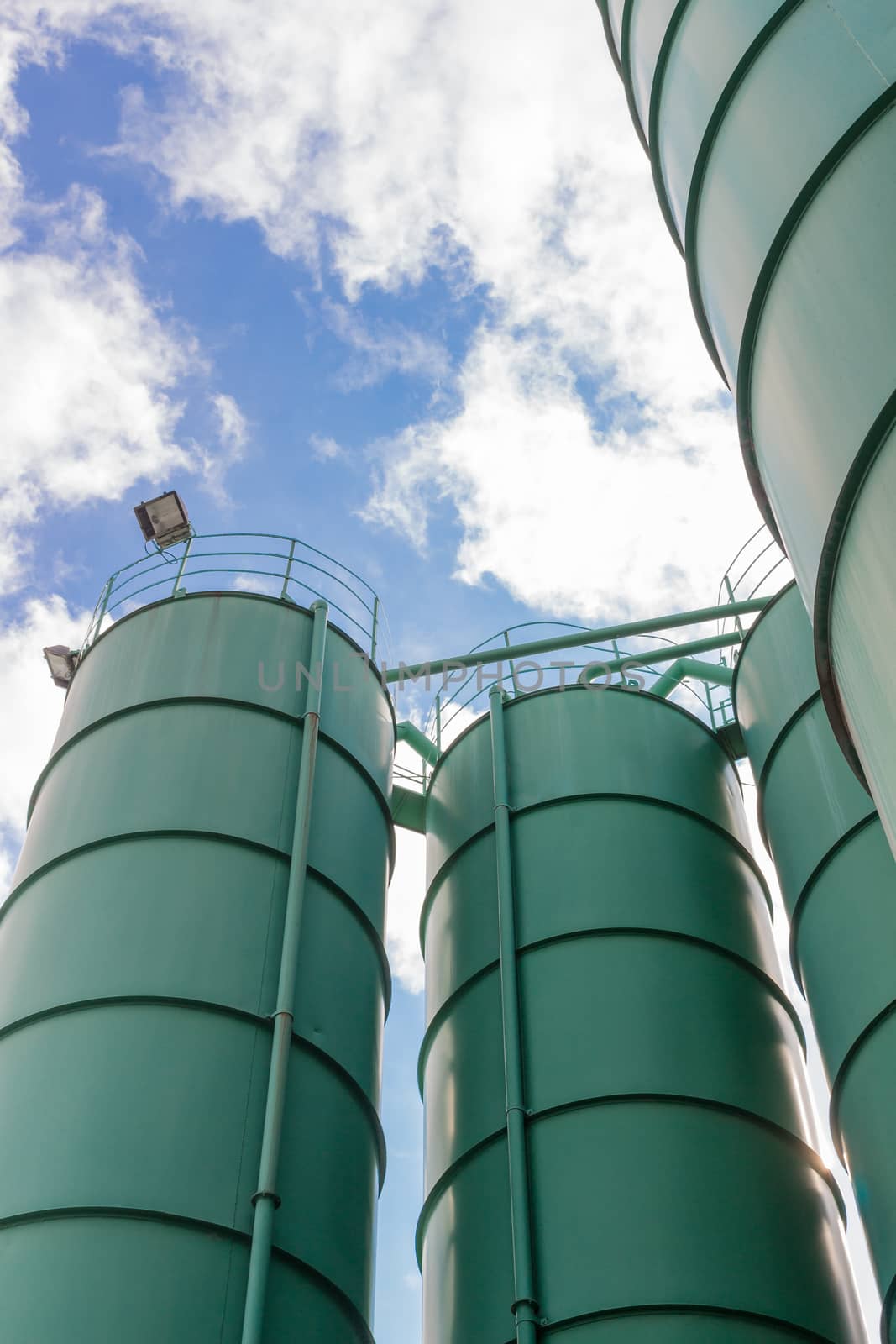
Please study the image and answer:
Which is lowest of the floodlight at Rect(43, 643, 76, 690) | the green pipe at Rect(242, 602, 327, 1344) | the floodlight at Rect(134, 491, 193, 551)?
the green pipe at Rect(242, 602, 327, 1344)

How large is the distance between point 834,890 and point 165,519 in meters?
7.13

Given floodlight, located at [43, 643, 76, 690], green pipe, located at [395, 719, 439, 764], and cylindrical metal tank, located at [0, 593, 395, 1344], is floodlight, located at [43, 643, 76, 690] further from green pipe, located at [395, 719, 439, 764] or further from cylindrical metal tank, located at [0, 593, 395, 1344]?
green pipe, located at [395, 719, 439, 764]

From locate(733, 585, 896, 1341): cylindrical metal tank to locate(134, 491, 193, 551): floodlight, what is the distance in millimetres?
5448

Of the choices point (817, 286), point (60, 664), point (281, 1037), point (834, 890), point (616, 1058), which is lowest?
point (281, 1037)

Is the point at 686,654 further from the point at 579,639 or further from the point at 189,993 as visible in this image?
the point at 189,993

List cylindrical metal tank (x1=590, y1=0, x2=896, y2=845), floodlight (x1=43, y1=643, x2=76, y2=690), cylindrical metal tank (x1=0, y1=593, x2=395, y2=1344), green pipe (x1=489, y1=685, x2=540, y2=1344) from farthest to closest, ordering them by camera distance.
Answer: floodlight (x1=43, y1=643, x2=76, y2=690)
green pipe (x1=489, y1=685, x2=540, y2=1344)
cylindrical metal tank (x1=0, y1=593, x2=395, y2=1344)
cylindrical metal tank (x1=590, y1=0, x2=896, y2=845)

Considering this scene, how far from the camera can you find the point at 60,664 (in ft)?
39.8

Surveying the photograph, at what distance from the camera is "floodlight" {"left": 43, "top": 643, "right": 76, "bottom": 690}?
12.1 meters

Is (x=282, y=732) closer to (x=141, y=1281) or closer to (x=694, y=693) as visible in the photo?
(x=141, y=1281)

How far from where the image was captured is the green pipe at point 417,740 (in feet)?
43.7

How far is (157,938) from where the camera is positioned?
26.0 feet

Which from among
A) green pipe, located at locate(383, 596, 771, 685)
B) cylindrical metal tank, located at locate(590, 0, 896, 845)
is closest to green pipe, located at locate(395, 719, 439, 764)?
green pipe, located at locate(383, 596, 771, 685)

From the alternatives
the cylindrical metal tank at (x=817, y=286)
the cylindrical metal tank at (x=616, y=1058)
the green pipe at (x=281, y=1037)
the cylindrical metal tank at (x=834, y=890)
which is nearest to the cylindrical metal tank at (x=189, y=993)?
the green pipe at (x=281, y=1037)

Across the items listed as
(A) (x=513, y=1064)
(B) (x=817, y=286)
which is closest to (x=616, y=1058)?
(A) (x=513, y=1064)
